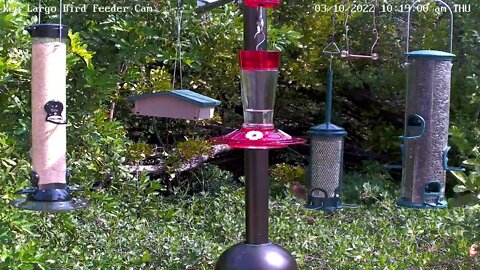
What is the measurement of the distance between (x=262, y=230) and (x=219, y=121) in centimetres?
410

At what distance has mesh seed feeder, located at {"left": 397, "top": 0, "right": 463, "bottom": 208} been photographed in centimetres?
398

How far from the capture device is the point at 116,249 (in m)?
4.58

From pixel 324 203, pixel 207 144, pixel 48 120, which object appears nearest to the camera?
pixel 48 120

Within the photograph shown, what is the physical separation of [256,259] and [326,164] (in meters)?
2.00

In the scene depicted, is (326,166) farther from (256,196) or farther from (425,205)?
(256,196)

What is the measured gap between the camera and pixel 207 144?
248 inches

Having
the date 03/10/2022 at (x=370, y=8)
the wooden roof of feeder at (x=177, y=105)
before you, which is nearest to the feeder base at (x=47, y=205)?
the wooden roof of feeder at (x=177, y=105)

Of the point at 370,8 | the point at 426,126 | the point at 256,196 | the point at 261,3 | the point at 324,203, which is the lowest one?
the point at 324,203

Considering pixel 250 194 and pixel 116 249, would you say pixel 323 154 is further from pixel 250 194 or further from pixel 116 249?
pixel 250 194

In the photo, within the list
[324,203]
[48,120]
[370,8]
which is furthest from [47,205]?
[370,8]

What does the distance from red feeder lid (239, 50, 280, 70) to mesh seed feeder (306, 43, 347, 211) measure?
1903mm

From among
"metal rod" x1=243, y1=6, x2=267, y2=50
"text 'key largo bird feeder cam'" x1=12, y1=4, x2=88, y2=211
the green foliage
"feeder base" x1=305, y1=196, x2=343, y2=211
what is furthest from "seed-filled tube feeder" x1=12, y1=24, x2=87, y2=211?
the green foliage

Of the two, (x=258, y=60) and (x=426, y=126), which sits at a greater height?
(x=258, y=60)

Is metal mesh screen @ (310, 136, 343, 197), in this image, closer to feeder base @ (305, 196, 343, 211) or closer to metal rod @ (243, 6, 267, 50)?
feeder base @ (305, 196, 343, 211)
